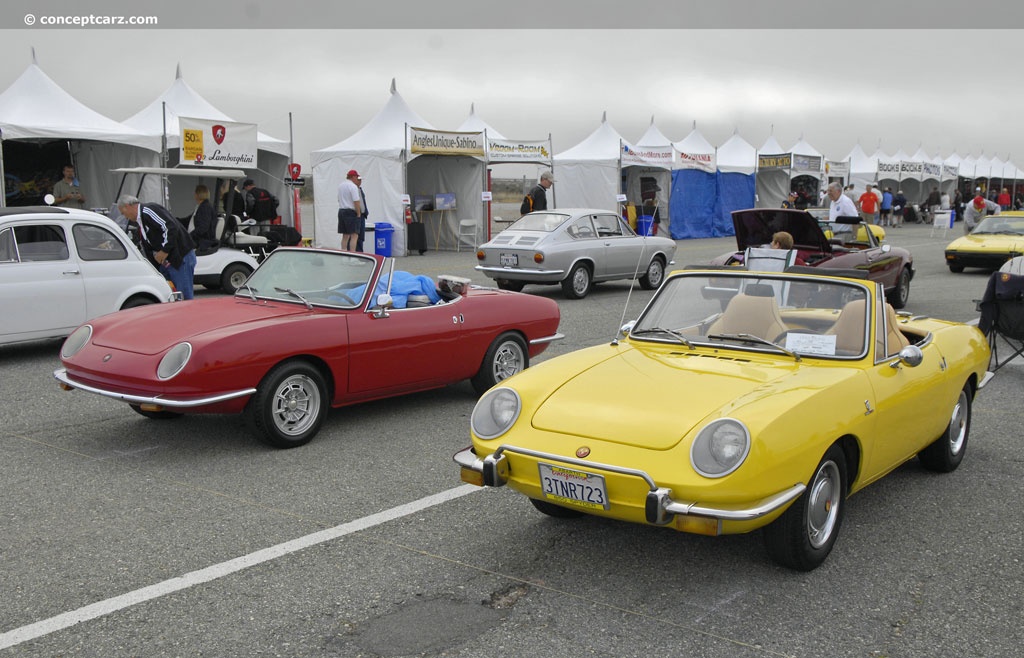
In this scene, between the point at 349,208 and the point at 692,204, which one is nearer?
the point at 349,208

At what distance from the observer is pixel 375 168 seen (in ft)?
76.2

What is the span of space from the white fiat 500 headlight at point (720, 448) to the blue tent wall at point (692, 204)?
2773cm

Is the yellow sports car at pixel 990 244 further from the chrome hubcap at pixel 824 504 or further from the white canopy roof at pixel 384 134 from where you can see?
the chrome hubcap at pixel 824 504

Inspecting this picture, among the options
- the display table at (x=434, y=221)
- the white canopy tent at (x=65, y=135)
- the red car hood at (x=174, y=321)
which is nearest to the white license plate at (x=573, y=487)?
the red car hood at (x=174, y=321)

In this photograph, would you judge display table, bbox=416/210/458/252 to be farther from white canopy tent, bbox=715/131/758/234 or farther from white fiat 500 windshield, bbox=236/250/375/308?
white fiat 500 windshield, bbox=236/250/375/308

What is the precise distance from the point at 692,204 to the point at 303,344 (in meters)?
27.2

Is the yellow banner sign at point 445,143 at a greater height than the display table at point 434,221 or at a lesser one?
greater

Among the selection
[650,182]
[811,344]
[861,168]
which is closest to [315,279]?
[811,344]

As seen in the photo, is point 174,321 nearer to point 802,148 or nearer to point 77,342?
point 77,342

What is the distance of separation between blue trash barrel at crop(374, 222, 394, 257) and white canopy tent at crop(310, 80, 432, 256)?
0.79m

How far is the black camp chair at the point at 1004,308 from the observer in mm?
8516

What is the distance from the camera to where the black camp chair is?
8.52 m

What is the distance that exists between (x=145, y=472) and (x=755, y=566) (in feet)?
11.8

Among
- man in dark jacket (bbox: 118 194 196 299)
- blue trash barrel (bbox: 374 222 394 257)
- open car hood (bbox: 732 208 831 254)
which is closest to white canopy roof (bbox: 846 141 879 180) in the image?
blue trash barrel (bbox: 374 222 394 257)
